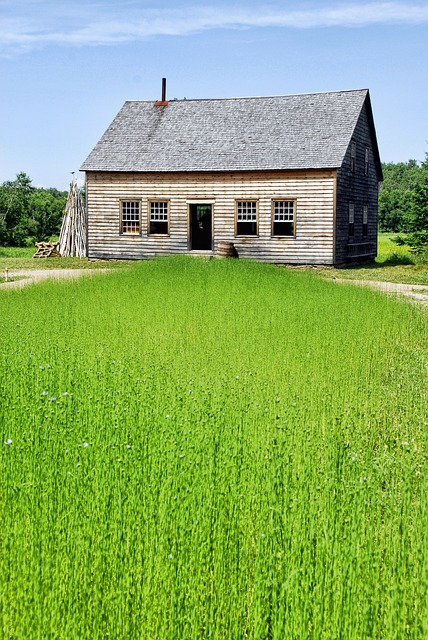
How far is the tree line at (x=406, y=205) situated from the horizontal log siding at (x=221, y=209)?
366 cm

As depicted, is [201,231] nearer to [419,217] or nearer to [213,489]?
[419,217]

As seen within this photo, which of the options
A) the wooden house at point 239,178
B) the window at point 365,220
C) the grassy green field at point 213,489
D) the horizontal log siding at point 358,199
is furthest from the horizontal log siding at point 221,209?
the grassy green field at point 213,489

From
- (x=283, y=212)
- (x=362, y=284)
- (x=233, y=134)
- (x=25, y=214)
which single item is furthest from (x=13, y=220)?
(x=362, y=284)

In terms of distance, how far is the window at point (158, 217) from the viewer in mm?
32066

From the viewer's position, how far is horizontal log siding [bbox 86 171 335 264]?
97.6ft

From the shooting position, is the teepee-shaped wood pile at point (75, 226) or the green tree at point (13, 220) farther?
the green tree at point (13, 220)

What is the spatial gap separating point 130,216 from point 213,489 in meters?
28.0

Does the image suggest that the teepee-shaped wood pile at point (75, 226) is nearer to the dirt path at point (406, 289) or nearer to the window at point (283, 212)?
the window at point (283, 212)

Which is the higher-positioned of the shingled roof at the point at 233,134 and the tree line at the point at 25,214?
the shingled roof at the point at 233,134

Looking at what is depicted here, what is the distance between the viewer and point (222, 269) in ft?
69.2

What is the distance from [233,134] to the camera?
1260 inches

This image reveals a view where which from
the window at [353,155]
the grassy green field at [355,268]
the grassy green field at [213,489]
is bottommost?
the grassy green field at [213,489]

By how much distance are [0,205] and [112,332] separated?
33.6m

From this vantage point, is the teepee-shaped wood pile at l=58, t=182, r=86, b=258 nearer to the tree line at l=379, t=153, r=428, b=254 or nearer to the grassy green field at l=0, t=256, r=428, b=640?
the tree line at l=379, t=153, r=428, b=254
